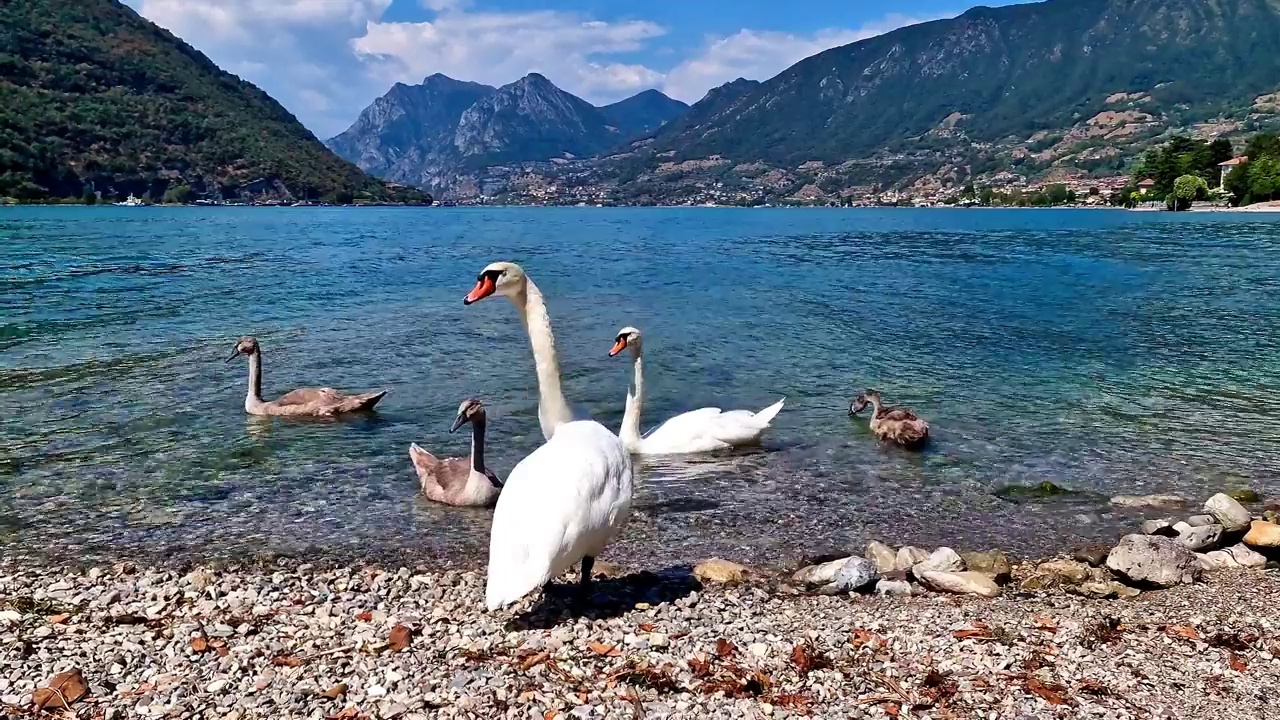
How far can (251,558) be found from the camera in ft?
27.8

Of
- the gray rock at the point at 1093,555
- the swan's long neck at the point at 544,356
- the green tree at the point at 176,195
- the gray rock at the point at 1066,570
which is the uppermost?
the green tree at the point at 176,195

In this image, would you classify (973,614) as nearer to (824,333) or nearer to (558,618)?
(558,618)

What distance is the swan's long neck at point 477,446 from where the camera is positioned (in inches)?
402

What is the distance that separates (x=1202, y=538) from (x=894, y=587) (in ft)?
11.2

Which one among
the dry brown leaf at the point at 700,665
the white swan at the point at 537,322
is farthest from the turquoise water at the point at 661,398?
the dry brown leaf at the point at 700,665

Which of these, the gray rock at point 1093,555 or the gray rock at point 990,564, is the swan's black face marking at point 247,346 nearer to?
the gray rock at point 990,564

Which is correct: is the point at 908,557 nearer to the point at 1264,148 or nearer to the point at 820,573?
the point at 820,573

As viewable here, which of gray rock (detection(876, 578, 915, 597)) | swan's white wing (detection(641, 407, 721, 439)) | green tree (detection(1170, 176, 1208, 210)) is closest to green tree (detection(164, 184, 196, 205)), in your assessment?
green tree (detection(1170, 176, 1208, 210))

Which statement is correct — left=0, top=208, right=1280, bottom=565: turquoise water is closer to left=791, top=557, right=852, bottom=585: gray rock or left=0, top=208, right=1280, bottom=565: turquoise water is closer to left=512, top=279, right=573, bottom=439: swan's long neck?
left=791, top=557, right=852, bottom=585: gray rock

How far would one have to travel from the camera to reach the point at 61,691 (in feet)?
17.8

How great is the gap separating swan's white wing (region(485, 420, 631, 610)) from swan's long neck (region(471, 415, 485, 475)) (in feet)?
11.0

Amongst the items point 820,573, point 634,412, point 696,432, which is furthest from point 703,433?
point 820,573

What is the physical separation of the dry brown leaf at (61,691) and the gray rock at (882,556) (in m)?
6.10

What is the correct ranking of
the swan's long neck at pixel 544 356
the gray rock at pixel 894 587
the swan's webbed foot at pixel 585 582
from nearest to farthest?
the swan's webbed foot at pixel 585 582 < the gray rock at pixel 894 587 < the swan's long neck at pixel 544 356
